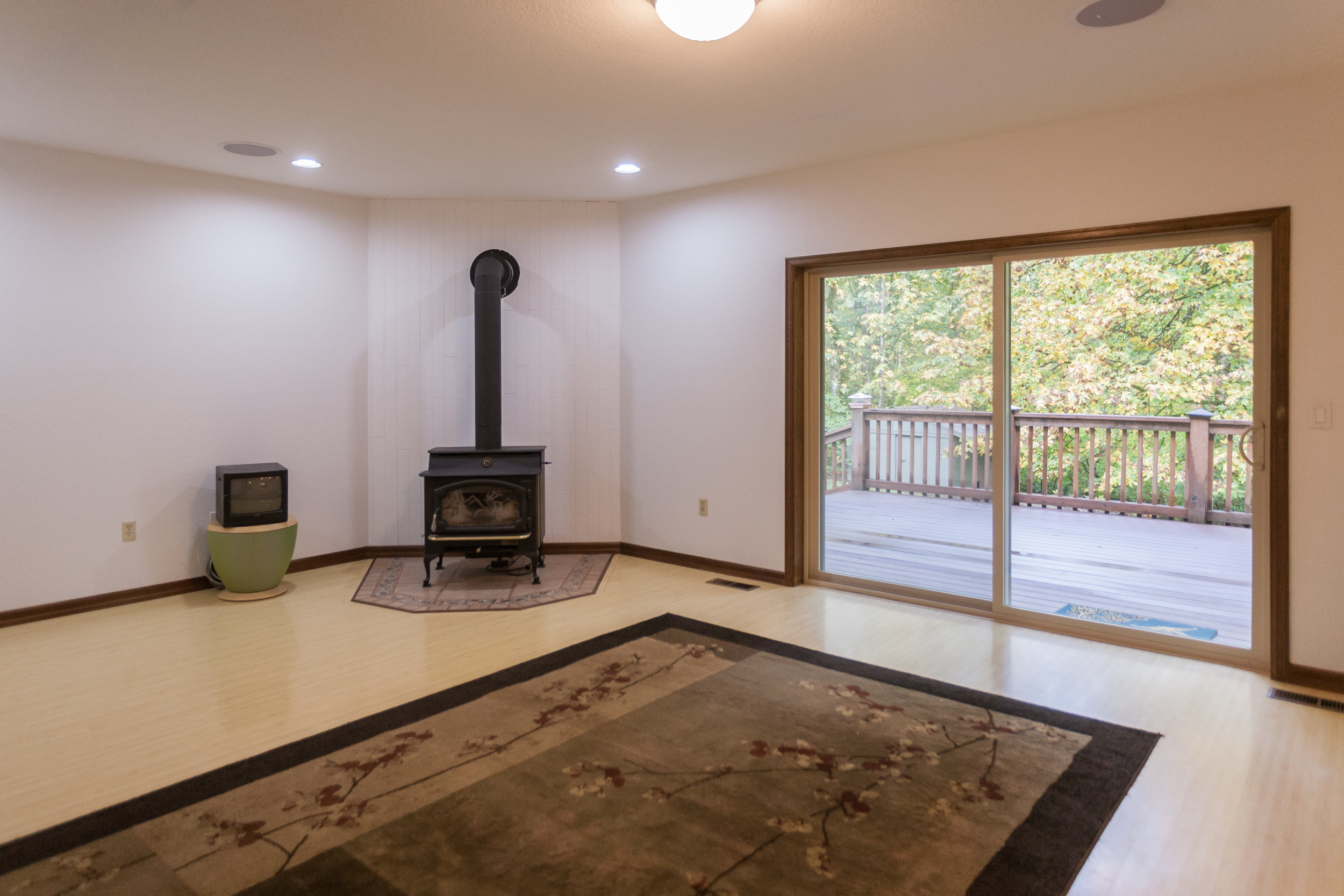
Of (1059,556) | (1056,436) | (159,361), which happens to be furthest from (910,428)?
(159,361)

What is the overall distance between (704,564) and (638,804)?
9.60 ft

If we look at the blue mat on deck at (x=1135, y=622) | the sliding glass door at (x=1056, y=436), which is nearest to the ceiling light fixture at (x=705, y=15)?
the sliding glass door at (x=1056, y=436)

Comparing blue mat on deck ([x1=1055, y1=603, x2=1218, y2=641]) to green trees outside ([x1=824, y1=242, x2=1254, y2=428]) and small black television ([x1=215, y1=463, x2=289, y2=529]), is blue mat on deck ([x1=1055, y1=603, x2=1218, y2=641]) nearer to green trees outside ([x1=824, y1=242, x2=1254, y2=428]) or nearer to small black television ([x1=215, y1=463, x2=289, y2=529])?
green trees outside ([x1=824, y1=242, x2=1254, y2=428])

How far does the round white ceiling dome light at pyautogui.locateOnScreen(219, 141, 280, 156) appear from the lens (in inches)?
159

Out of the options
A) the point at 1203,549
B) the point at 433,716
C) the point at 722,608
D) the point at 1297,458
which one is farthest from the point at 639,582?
the point at 1297,458

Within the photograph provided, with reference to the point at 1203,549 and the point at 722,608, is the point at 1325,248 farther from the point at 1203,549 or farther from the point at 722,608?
the point at 722,608

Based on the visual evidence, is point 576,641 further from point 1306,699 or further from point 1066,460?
point 1306,699

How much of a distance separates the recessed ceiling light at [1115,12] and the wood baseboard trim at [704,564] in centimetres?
309

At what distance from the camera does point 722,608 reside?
14.0ft

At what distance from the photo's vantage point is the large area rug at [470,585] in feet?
14.3

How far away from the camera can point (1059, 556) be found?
4391mm

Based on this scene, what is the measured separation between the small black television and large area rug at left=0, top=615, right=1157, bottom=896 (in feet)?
6.90

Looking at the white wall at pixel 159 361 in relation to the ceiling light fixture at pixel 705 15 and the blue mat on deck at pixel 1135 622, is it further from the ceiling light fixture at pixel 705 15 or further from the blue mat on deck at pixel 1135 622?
the blue mat on deck at pixel 1135 622

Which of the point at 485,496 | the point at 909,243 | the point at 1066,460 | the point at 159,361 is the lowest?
the point at 485,496
